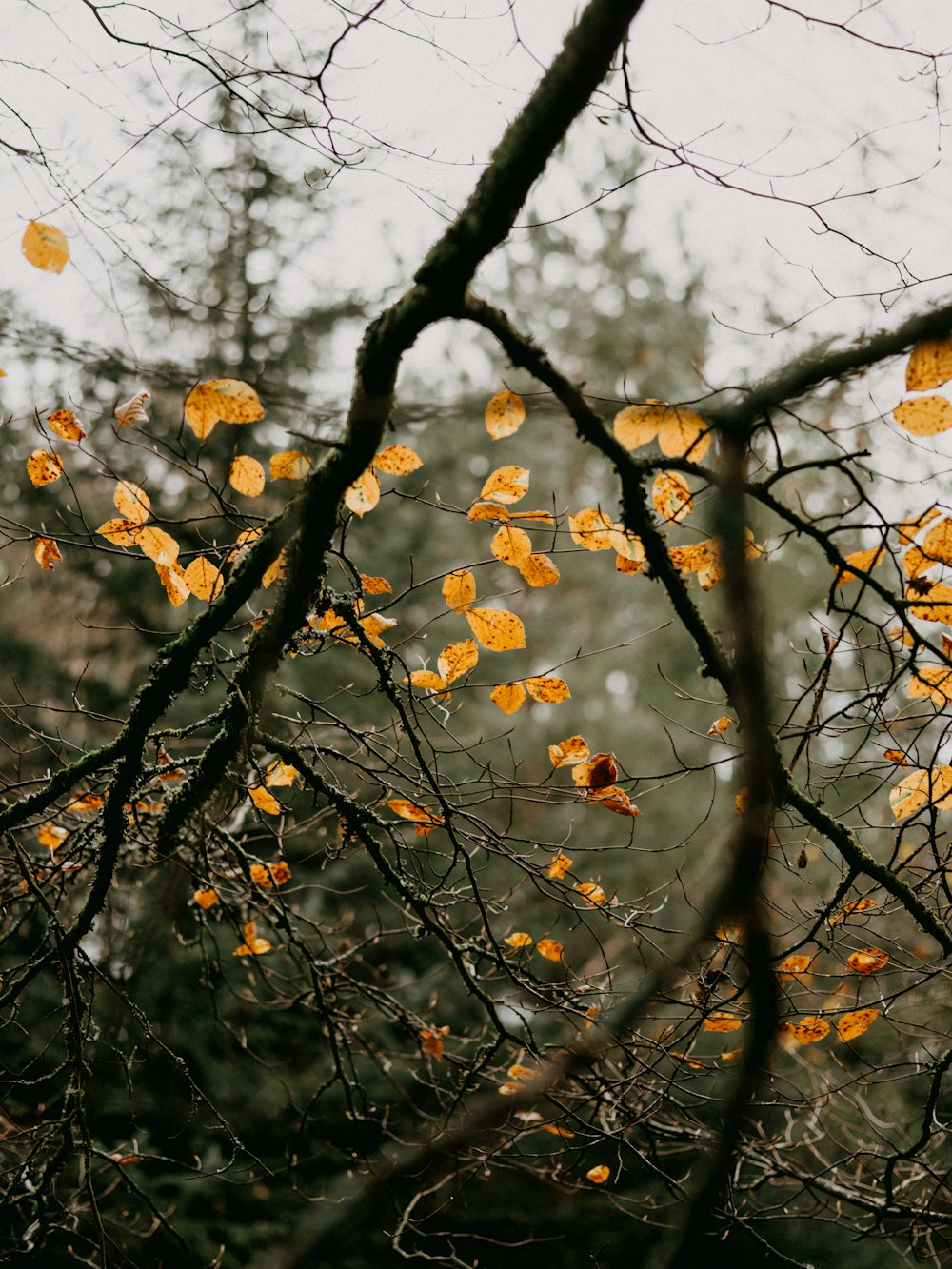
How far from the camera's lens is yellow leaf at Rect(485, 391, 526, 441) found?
1636mm

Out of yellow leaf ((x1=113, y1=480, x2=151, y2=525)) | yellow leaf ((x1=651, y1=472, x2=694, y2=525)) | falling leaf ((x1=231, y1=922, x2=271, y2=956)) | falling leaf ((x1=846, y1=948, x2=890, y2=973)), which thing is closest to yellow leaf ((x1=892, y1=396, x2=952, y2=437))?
yellow leaf ((x1=651, y1=472, x2=694, y2=525))

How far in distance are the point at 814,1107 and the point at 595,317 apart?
974 centimetres

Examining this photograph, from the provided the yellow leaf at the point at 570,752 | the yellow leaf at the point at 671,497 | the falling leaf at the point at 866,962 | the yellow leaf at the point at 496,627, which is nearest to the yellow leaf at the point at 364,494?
the yellow leaf at the point at 496,627

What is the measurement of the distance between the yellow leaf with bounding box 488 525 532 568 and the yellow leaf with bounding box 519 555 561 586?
0.21 ft

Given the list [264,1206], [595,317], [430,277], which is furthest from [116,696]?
[595,317]

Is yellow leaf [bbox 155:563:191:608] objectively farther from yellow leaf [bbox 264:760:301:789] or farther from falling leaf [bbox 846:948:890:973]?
falling leaf [bbox 846:948:890:973]

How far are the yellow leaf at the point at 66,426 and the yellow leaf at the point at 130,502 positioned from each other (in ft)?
0.73

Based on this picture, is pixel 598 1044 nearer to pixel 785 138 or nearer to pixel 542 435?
pixel 785 138

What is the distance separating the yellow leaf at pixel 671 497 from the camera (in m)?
1.88

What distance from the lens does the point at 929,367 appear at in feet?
4.56

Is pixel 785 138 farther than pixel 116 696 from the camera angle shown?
No

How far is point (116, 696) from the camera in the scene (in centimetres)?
556

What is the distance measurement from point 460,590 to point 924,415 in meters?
1.12

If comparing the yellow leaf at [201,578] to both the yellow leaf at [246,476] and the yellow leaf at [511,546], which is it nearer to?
the yellow leaf at [246,476]
